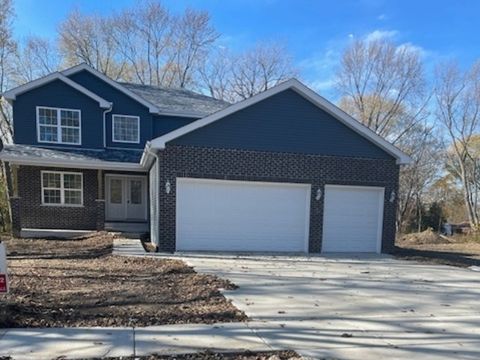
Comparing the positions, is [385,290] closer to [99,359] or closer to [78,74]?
[99,359]

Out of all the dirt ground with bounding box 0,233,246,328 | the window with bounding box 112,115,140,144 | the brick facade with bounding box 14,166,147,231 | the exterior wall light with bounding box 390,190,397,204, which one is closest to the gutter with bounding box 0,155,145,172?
the brick facade with bounding box 14,166,147,231

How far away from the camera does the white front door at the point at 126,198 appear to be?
57.5 feet

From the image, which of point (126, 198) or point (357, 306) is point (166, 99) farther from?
point (357, 306)

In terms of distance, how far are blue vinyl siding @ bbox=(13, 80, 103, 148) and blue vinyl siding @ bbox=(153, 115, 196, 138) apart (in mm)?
2532

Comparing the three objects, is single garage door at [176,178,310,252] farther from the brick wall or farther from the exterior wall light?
the brick wall

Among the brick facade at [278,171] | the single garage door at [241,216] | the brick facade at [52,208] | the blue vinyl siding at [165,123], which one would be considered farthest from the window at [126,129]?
the single garage door at [241,216]

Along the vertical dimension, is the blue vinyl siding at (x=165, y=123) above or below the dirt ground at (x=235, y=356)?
above

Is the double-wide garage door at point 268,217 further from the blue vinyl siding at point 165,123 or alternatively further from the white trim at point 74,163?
the blue vinyl siding at point 165,123

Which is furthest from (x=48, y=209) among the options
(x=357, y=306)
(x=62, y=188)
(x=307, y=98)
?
(x=357, y=306)

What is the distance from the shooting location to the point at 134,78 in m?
33.0

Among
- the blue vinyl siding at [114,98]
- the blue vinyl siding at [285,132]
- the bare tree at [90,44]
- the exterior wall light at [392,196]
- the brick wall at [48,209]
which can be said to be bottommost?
the brick wall at [48,209]

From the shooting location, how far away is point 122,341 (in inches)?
169

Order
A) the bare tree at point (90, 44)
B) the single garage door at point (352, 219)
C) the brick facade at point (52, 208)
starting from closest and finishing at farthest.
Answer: the single garage door at point (352, 219)
the brick facade at point (52, 208)
the bare tree at point (90, 44)

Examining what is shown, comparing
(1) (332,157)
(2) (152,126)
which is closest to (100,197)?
(2) (152,126)
